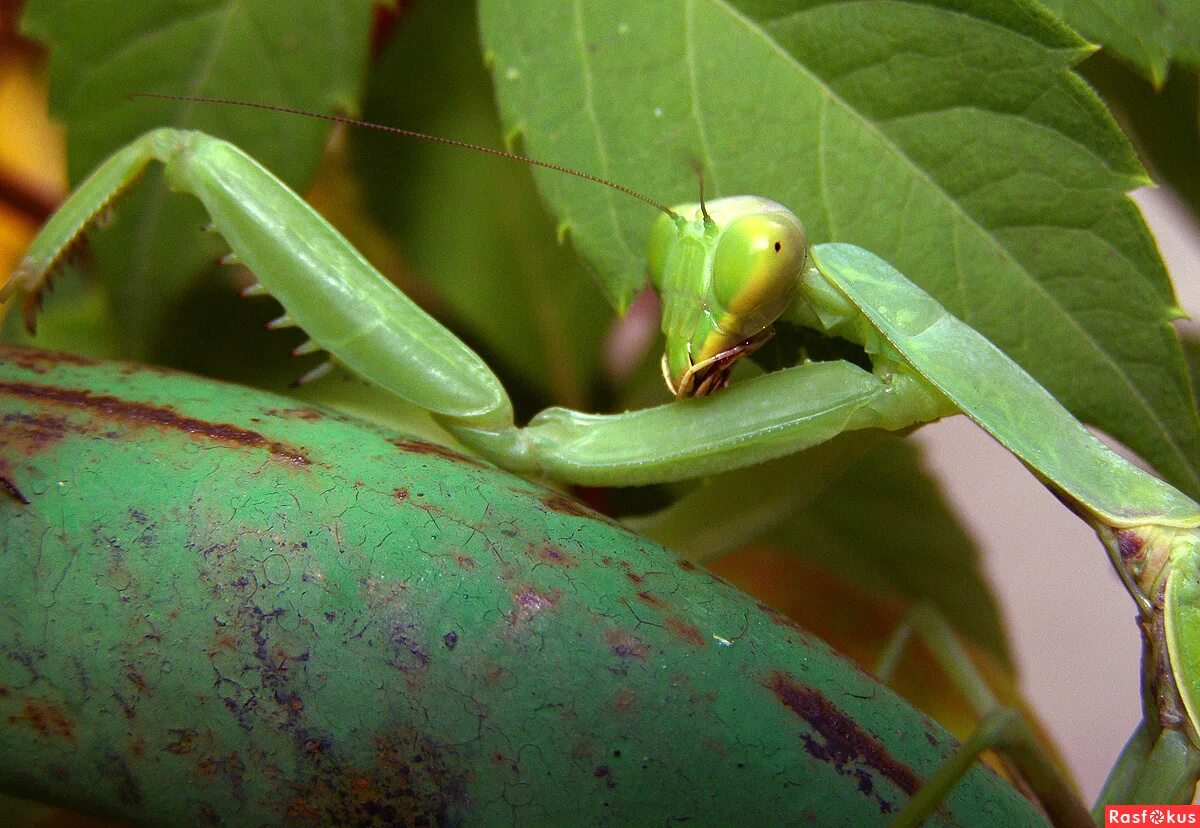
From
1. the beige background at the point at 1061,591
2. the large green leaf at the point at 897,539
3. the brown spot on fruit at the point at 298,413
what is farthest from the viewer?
the beige background at the point at 1061,591

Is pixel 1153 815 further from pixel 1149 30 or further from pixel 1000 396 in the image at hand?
pixel 1149 30

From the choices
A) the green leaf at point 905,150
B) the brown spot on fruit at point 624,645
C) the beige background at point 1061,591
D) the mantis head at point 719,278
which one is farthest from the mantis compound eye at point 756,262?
the beige background at point 1061,591

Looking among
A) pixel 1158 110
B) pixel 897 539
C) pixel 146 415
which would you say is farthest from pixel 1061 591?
pixel 146 415

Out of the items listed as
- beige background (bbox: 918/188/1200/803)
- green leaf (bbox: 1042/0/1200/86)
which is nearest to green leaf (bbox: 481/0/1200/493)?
green leaf (bbox: 1042/0/1200/86)

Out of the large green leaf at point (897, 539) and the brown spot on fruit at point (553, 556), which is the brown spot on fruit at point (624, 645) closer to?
the brown spot on fruit at point (553, 556)

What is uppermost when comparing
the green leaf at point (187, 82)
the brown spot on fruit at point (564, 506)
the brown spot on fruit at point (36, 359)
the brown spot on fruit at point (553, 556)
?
the green leaf at point (187, 82)

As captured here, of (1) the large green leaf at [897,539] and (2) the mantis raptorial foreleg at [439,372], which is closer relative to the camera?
(2) the mantis raptorial foreleg at [439,372]

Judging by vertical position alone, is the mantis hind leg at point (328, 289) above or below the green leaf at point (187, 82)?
below
